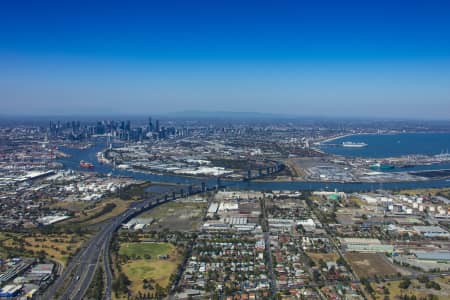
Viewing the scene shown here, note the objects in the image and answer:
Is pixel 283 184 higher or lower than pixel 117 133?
lower

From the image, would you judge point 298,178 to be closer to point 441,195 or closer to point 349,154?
point 441,195

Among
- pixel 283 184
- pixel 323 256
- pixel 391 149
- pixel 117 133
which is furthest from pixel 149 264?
pixel 117 133

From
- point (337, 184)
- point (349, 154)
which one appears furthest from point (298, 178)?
→ point (349, 154)

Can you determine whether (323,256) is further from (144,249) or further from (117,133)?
(117,133)

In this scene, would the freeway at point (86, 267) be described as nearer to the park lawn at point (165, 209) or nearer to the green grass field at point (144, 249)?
the green grass field at point (144, 249)

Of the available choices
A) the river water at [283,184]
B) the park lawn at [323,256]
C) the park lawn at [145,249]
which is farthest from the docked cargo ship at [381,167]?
the park lawn at [145,249]

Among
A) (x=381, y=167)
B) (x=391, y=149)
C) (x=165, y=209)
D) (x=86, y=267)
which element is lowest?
(x=86, y=267)

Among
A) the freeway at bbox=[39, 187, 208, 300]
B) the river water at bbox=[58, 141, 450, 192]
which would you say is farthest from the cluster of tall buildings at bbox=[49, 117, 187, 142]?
the freeway at bbox=[39, 187, 208, 300]
